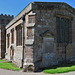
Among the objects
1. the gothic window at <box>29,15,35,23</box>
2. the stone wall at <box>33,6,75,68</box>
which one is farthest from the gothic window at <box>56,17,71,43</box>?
the gothic window at <box>29,15,35,23</box>

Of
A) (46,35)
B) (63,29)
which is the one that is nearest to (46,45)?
(46,35)

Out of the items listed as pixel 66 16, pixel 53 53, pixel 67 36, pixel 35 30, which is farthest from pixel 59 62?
pixel 66 16

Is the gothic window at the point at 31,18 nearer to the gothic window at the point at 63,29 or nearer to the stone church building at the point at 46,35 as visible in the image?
the stone church building at the point at 46,35

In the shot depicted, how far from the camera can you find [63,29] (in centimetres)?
976

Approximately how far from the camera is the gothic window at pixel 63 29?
9445 millimetres

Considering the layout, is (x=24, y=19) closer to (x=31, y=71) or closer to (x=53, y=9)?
(x=53, y=9)

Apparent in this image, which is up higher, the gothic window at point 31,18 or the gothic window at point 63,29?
the gothic window at point 31,18

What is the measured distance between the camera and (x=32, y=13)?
8523mm

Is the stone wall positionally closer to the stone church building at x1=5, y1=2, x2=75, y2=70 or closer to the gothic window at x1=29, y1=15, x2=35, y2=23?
the stone church building at x1=5, y1=2, x2=75, y2=70

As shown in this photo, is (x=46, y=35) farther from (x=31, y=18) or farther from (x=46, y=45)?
(x=31, y=18)

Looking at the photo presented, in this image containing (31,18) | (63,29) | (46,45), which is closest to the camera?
(31,18)

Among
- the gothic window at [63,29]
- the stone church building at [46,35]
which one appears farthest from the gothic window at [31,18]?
the gothic window at [63,29]

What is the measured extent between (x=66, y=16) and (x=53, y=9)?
162 cm

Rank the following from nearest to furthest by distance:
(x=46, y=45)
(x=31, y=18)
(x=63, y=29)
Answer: (x=31, y=18), (x=46, y=45), (x=63, y=29)
